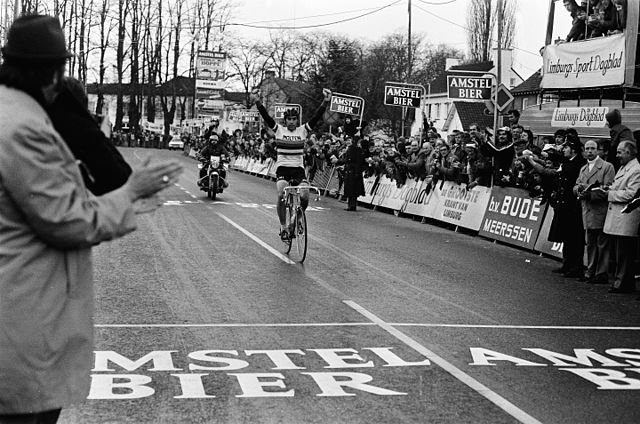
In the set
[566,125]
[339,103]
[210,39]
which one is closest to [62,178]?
[566,125]

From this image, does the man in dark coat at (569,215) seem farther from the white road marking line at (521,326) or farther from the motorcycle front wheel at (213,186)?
the motorcycle front wheel at (213,186)

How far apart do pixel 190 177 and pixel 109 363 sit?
33.0m

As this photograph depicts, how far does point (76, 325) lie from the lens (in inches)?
135

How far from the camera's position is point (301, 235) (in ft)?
45.3

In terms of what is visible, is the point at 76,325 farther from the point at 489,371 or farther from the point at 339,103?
the point at 339,103

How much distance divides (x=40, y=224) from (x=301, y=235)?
10.6 metres

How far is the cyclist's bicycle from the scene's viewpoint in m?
13.7

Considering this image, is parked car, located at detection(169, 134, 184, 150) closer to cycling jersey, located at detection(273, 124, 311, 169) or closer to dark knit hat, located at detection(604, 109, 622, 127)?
cycling jersey, located at detection(273, 124, 311, 169)

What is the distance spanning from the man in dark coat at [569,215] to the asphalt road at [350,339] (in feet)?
1.22

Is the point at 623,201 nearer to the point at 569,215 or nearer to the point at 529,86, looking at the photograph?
the point at 569,215

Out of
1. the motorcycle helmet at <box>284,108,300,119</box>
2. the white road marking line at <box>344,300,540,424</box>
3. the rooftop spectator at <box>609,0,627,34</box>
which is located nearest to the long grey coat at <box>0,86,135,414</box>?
the white road marking line at <box>344,300,540,424</box>

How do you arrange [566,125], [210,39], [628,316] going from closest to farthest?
[628,316] → [566,125] → [210,39]

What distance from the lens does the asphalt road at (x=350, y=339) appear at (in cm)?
627

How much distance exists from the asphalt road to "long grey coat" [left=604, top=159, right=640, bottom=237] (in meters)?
0.91
